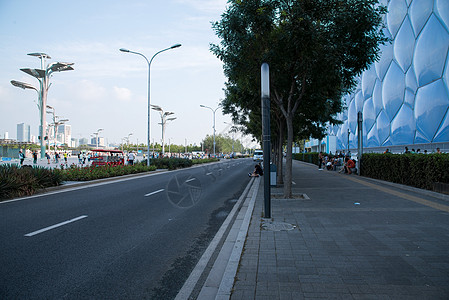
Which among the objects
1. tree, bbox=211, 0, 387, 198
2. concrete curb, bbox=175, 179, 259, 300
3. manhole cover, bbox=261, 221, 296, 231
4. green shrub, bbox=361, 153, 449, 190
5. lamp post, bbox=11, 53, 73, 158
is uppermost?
lamp post, bbox=11, 53, 73, 158

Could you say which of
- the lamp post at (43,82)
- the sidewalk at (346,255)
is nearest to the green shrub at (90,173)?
the sidewalk at (346,255)

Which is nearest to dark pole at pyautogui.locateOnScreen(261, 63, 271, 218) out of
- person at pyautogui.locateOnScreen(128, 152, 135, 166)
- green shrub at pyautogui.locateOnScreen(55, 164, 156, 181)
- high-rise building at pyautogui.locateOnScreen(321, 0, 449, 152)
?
green shrub at pyautogui.locateOnScreen(55, 164, 156, 181)

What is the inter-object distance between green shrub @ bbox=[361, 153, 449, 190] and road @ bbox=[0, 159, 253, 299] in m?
7.45

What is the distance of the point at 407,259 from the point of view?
172 inches

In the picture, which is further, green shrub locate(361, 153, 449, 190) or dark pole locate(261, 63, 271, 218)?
green shrub locate(361, 153, 449, 190)

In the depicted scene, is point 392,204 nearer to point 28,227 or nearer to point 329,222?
point 329,222

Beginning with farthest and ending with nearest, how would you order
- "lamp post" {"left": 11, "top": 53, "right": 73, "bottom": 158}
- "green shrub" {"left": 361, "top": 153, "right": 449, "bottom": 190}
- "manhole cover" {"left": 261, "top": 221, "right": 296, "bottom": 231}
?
"lamp post" {"left": 11, "top": 53, "right": 73, "bottom": 158} → "green shrub" {"left": 361, "top": 153, "right": 449, "bottom": 190} → "manhole cover" {"left": 261, "top": 221, "right": 296, "bottom": 231}

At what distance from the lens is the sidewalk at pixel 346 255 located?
11.3ft

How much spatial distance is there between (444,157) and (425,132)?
17.2 m

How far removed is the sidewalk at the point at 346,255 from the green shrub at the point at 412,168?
308 cm

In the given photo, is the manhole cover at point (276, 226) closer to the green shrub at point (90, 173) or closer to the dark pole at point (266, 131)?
the dark pole at point (266, 131)

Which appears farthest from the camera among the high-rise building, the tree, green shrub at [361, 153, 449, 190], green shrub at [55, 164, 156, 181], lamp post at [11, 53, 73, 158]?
lamp post at [11, 53, 73, 158]

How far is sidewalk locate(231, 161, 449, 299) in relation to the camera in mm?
3441

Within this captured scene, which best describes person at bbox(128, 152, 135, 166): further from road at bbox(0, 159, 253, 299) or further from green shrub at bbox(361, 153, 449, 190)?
green shrub at bbox(361, 153, 449, 190)
